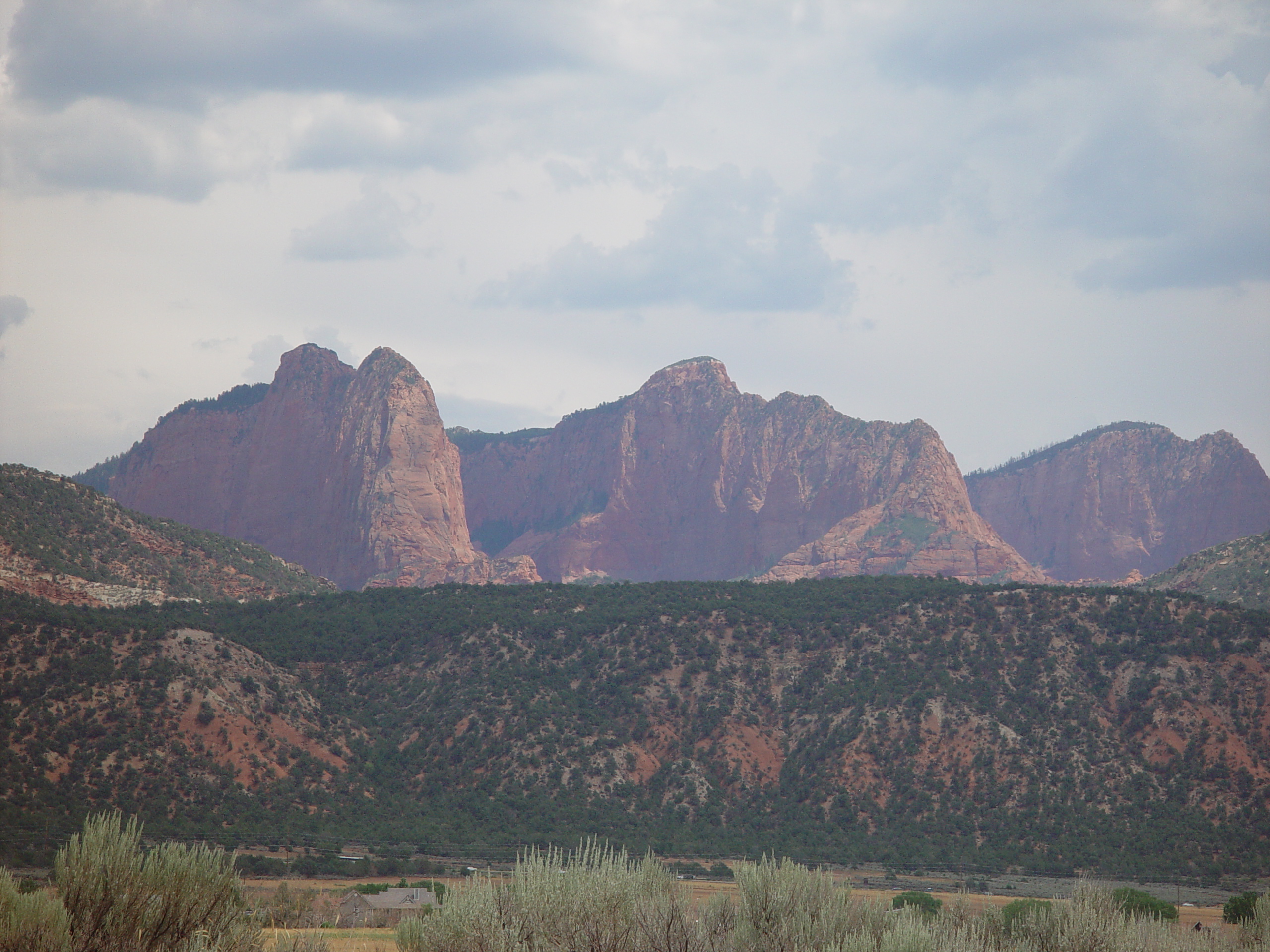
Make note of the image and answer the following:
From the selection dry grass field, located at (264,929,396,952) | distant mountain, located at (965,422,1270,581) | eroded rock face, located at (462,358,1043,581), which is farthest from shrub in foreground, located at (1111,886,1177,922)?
distant mountain, located at (965,422,1270,581)

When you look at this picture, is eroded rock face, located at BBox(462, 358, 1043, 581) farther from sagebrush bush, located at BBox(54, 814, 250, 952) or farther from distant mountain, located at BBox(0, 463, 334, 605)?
sagebrush bush, located at BBox(54, 814, 250, 952)

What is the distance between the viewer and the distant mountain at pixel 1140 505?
178625 millimetres

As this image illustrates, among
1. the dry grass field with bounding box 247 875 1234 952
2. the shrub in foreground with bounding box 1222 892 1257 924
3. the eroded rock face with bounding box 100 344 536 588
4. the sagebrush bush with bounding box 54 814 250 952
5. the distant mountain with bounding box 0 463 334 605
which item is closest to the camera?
the sagebrush bush with bounding box 54 814 250 952

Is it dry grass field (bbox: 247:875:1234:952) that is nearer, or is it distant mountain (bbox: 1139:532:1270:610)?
dry grass field (bbox: 247:875:1234:952)

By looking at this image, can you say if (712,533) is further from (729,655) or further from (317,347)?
(729,655)

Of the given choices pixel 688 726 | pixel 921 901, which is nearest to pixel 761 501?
pixel 688 726

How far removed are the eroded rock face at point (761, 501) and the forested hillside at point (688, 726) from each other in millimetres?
70300

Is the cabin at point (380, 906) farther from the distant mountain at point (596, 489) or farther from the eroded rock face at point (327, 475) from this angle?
the eroded rock face at point (327, 475)

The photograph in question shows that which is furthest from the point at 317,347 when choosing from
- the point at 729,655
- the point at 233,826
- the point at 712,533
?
the point at 233,826

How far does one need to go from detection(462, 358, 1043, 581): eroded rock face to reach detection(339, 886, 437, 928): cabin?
10771cm

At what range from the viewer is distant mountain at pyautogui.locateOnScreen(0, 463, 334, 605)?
81.8 metres

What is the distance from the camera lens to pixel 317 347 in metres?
173

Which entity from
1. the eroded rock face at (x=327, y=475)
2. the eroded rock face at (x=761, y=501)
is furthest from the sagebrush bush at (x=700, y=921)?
the eroded rock face at (x=761, y=501)

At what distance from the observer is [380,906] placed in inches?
1505
